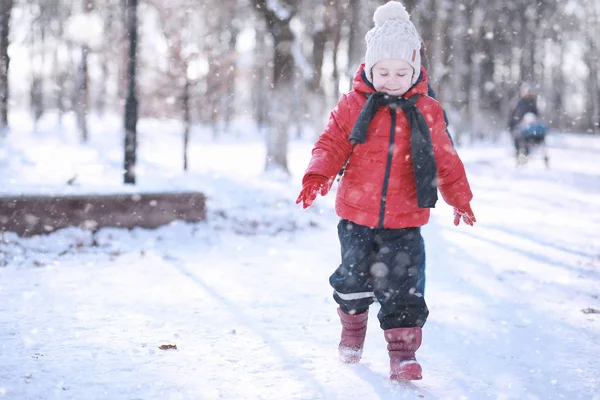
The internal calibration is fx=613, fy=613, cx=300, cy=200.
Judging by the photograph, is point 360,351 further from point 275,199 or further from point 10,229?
point 275,199

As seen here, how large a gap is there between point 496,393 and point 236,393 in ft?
4.02

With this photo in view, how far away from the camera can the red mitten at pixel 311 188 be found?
294 cm

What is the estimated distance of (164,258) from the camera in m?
5.74

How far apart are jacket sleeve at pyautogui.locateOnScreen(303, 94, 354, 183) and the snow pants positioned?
323 millimetres

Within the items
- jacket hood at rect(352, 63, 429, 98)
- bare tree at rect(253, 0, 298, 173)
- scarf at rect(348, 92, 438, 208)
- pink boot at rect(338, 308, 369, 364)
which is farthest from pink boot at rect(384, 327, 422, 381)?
bare tree at rect(253, 0, 298, 173)

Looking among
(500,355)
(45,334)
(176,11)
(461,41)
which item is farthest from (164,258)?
(461,41)

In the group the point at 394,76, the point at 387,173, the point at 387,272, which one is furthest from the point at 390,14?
the point at 387,272

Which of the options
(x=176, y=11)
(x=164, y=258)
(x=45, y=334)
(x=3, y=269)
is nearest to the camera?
(x=45, y=334)

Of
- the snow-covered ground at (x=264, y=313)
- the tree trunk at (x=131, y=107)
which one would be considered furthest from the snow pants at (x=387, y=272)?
the tree trunk at (x=131, y=107)

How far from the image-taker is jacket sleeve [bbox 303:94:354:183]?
3014mm

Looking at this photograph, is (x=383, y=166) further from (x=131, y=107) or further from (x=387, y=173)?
(x=131, y=107)

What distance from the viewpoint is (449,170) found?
3.08 meters

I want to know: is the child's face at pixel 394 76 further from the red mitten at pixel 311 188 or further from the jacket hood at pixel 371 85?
the red mitten at pixel 311 188

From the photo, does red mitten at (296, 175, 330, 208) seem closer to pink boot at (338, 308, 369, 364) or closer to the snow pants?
the snow pants
